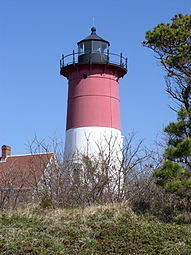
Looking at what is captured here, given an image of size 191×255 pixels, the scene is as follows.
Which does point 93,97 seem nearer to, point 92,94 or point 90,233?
point 92,94

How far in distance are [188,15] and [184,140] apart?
173 inches

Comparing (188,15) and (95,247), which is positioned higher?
(188,15)

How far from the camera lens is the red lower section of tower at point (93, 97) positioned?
18.6 metres

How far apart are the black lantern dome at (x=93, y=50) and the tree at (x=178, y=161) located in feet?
35.1

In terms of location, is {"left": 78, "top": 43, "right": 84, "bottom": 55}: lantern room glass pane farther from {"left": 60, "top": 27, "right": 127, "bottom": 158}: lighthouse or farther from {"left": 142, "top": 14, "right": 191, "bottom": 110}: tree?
{"left": 142, "top": 14, "right": 191, "bottom": 110}: tree

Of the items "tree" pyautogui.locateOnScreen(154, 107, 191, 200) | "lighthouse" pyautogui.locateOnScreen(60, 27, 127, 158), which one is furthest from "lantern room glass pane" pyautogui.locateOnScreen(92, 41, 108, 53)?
"tree" pyautogui.locateOnScreen(154, 107, 191, 200)

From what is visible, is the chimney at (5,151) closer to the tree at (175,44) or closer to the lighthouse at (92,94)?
the lighthouse at (92,94)

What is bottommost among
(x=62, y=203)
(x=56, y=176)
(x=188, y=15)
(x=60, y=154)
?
(x=62, y=203)

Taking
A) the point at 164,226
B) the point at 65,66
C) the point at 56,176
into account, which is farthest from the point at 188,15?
the point at 65,66

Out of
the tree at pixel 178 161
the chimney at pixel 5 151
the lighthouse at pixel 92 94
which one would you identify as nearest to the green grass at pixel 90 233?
the tree at pixel 178 161

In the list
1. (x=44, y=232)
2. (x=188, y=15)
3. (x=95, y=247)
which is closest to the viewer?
(x=95, y=247)

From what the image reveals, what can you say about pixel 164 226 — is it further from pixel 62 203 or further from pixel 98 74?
pixel 98 74

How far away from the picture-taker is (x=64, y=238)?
6.77m

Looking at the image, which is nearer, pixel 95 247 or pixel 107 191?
pixel 95 247
